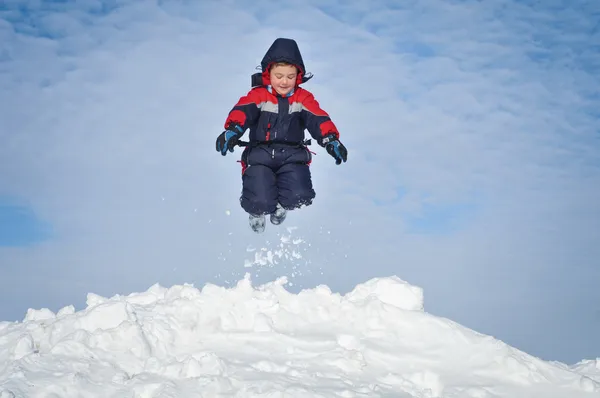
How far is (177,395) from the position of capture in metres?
4.97

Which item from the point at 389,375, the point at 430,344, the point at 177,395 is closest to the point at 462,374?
the point at 430,344

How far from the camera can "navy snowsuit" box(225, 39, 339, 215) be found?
322 inches

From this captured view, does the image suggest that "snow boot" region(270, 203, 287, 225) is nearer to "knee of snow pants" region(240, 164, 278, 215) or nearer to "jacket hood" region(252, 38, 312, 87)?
"knee of snow pants" region(240, 164, 278, 215)

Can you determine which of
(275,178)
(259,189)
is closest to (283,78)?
(275,178)

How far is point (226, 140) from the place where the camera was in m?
7.68

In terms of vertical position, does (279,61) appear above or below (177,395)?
above

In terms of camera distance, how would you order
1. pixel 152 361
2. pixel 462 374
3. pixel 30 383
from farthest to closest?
pixel 462 374
pixel 152 361
pixel 30 383

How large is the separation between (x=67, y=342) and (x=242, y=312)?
2057 mm

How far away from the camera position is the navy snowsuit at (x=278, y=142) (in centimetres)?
819

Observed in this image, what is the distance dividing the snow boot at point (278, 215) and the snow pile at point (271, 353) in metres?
1.36

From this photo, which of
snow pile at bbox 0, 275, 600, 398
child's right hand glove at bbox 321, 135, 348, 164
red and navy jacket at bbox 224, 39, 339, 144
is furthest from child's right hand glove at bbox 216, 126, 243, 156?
snow pile at bbox 0, 275, 600, 398

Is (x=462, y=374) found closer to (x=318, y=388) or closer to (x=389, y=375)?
(x=389, y=375)

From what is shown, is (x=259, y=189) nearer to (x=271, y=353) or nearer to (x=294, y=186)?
(x=294, y=186)

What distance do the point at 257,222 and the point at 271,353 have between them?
311 centimetres
